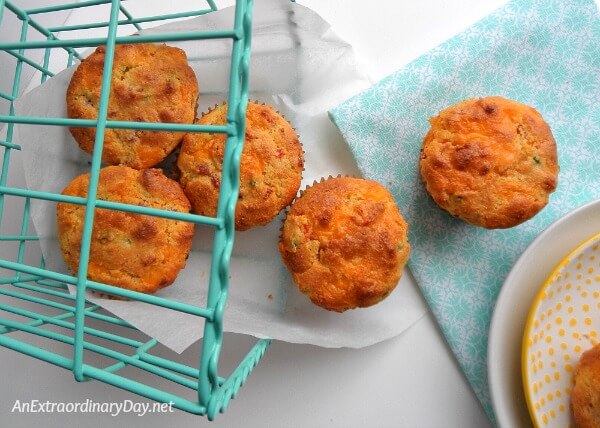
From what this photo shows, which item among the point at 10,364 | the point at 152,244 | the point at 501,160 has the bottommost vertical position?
the point at 10,364

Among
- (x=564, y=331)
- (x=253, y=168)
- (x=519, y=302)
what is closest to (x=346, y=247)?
(x=253, y=168)

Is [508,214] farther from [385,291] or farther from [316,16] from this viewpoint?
[316,16]

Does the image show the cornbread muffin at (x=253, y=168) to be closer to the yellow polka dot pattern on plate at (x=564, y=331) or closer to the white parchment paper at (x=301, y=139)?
the white parchment paper at (x=301, y=139)

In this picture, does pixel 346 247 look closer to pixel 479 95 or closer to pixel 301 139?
pixel 301 139

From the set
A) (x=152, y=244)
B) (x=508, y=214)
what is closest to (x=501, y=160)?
(x=508, y=214)

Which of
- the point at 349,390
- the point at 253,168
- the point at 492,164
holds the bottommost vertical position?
the point at 349,390

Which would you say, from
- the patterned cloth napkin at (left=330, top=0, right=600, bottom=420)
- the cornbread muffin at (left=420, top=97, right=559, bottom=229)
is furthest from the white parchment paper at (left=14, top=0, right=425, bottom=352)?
the cornbread muffin at (left=420, top=97, right=559, bottom=229)
